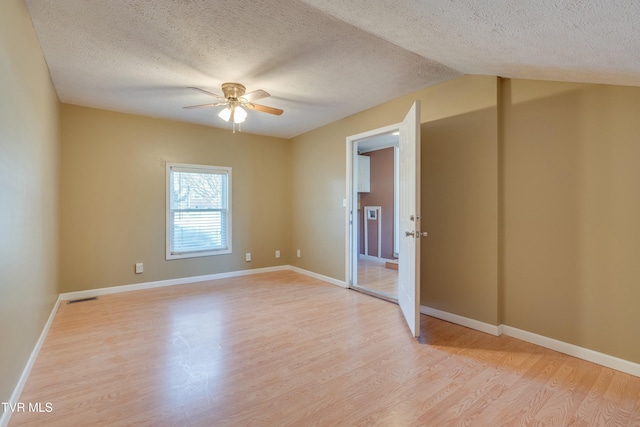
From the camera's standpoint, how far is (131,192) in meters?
4.09

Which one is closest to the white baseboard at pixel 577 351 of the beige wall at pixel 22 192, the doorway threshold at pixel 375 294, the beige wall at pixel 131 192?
the doorway threshold at pixel 375 294

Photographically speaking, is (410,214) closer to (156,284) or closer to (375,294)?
(375,294)

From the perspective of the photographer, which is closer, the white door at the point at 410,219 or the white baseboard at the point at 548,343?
the white baseboard at the point at 548,343

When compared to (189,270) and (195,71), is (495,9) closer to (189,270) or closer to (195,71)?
(195,71)

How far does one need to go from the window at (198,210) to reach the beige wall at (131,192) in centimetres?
10

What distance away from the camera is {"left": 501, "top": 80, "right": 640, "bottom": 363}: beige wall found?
206cm

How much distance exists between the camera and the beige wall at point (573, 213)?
2.06 metres

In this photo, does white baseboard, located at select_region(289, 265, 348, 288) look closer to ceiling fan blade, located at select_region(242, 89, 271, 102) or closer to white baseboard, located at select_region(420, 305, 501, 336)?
white baseboard, located at select_region(420, 305, 501, 336)

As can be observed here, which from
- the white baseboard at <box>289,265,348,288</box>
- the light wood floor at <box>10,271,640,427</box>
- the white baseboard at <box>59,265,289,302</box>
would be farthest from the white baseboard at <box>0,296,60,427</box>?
the white baseboard at <box>289,265,348,288</box>

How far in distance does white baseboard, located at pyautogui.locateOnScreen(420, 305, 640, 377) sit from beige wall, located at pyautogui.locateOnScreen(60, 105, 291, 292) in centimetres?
328

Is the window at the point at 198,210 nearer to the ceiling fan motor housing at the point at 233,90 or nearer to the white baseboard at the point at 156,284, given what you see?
the white baseboard at the point at 156,284

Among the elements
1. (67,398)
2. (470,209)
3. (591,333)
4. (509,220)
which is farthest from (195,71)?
(591,333)

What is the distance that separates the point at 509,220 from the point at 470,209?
0.33 metres

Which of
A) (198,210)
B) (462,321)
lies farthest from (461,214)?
(198,210)
